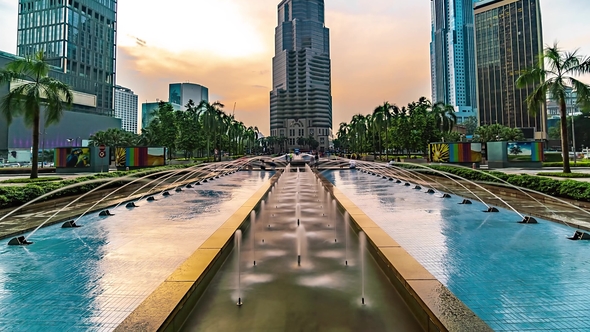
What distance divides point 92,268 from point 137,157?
33538 mm

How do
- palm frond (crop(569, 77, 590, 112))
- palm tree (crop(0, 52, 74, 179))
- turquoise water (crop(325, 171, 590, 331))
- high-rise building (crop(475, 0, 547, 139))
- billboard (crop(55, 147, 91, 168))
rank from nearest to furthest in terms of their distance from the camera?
turquoise water (crop(325, 171, 590, 331)), palm frond (crop(569, 77, 590, 112)), palm tree (crop(0, 52, 74, 179)), billboard (crop(55, 147, 91, 168)), high-rise building (crop(475, 0, 547, 139))

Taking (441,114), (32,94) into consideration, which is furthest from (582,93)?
(441,114)

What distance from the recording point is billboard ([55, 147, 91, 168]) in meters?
33.3

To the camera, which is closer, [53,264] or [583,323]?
[583,323]

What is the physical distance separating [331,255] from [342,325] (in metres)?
2.85

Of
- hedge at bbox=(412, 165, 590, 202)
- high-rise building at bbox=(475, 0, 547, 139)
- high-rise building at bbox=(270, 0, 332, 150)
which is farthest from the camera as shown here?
high-rise building at bbox=(270, 0, 332, 150)

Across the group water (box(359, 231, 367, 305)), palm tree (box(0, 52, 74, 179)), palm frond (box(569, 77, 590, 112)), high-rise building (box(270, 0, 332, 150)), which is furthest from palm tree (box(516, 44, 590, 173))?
A: high-rise building (box(270, 0, 332, 150))

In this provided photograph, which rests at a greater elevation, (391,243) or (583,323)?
(391,243)

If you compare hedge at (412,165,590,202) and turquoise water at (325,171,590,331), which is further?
hedge at (412,165,590,202)

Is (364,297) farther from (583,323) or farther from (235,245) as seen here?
(235,245)

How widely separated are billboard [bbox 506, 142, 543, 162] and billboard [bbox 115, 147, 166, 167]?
3964 cm

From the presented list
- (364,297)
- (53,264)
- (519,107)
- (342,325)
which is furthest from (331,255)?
(519,107)

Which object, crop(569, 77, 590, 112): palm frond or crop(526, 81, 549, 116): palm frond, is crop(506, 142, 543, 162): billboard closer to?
crop(526, 81, 549, 116): palm frond

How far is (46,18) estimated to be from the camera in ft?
365
